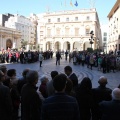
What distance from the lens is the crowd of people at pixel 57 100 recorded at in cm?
308

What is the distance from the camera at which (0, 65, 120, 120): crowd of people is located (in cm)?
308

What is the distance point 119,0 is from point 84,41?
948 inches

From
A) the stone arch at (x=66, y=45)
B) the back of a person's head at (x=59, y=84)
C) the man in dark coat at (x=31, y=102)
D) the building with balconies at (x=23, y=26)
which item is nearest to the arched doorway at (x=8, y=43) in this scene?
the building with balconies at (x=23, y=26)

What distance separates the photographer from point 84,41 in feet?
214

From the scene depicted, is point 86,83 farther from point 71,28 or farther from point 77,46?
point 77,46

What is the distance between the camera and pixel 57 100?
308 cm

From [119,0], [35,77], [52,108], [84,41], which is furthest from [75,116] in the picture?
[84,41]

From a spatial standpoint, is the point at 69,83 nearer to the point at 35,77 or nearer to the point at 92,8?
the point at 35,77

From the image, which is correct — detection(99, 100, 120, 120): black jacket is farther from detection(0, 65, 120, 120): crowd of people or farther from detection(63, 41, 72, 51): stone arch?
detection(63, 41, 72, 51): stone arch

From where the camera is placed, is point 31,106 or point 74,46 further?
A: point 74,46

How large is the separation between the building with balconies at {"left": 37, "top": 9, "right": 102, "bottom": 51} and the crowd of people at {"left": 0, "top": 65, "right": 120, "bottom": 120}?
59468 mm

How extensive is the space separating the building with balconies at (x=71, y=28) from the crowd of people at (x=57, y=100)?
59468mm

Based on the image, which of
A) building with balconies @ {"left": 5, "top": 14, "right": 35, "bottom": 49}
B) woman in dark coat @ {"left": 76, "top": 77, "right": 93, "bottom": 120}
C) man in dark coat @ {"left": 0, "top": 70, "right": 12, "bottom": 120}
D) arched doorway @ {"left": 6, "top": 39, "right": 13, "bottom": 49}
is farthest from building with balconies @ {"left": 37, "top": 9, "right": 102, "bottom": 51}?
man in dark coat @ {"left": 0, "top": 70, "right": 12, "bottom": 120}

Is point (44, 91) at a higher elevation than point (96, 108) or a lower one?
higher
